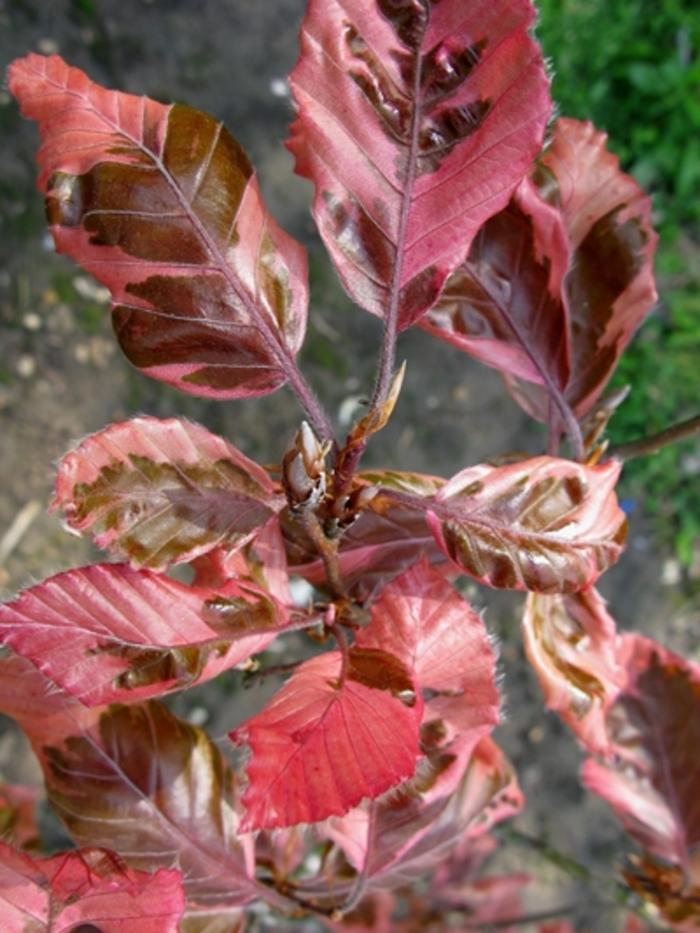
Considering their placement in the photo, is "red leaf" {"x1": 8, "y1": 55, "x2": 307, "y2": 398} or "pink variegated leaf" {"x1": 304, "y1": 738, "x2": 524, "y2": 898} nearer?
"red leaf" {"x1": 8, "y1": 55, "x2": 307, "y2": 398}

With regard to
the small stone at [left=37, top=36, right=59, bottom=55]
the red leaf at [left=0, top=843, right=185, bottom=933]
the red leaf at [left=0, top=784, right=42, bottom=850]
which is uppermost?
the small stone at [left=37, top=36, right=59, bottom=55]

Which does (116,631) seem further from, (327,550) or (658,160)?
(658,160)

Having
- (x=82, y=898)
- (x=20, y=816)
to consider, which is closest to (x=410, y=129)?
(x=82, y=898)

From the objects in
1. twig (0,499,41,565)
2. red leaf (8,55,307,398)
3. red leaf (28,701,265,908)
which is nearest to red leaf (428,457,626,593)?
red leaf (8,55,307,398)

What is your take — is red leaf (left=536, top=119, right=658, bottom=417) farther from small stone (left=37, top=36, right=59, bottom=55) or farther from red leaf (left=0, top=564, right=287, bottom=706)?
small stone (left=37, top=36, right=59, bottom=55)

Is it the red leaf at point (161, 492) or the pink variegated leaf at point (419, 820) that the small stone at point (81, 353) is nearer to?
the pink variegated leaf at point (419, 820)

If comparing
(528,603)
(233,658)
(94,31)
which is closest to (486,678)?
(528,603)

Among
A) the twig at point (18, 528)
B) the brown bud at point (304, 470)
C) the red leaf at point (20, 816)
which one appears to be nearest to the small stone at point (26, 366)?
the twig at point (18, 528)
